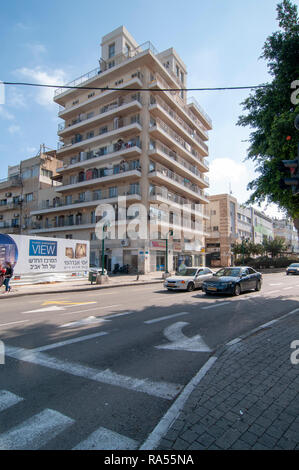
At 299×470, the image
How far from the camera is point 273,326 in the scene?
6.43 m

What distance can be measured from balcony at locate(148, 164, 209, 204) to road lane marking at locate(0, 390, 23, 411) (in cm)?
2881

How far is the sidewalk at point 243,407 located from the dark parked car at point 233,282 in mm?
7655

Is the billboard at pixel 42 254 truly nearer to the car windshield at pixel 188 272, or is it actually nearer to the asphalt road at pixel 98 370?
the asphalt road at pixel 98 370

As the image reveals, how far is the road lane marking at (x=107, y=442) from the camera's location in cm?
228

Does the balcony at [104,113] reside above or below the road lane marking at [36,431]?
above

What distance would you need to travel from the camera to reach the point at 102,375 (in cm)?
380

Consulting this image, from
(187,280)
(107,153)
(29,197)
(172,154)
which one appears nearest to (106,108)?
(107,153)

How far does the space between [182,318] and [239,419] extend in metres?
4.97

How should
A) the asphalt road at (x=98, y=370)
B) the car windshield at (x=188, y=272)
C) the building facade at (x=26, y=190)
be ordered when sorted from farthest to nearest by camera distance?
the building facade at (x=26, y=190), the car windshield at (x=188, y=272), the asphalt road at (x=98, y=370)

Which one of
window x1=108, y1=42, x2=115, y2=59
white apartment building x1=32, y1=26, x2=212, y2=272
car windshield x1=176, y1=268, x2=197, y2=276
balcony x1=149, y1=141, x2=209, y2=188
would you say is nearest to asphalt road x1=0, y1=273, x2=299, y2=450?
car windshield x1=176, y1=268, x2=197, y2=276

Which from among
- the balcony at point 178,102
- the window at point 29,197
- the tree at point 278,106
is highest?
the balcony at point 178,102

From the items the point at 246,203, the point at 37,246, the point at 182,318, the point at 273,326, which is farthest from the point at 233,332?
the point at 37,246

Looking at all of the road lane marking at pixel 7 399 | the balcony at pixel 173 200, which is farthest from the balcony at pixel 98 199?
the road lane marking at pixel 7 399

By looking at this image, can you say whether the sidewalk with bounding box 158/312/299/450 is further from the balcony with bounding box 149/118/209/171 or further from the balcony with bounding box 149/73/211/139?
the balcony with bounding box 149/73/211/139
